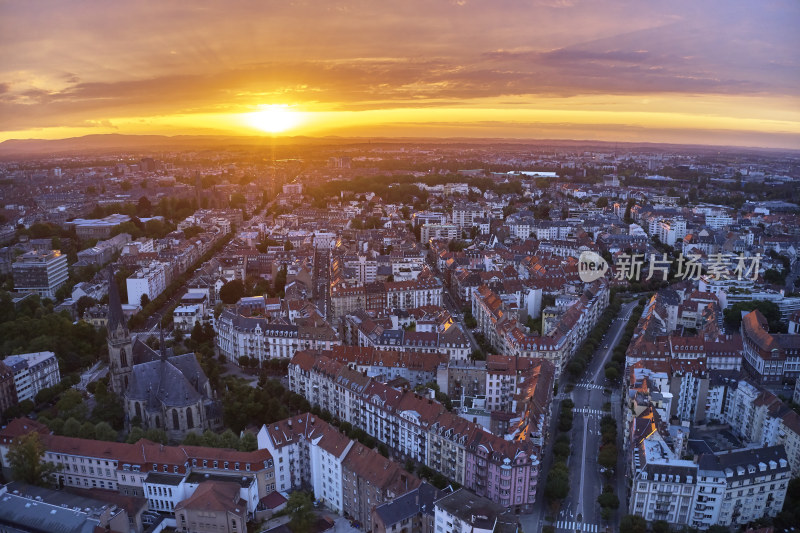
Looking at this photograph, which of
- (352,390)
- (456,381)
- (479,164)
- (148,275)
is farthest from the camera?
(479,164)

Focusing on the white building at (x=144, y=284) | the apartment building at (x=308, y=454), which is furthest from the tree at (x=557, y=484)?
the white building at (x=144, y=284)

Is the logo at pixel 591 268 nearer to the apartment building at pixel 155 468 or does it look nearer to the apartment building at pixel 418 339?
the apartment building at pixel 418 339

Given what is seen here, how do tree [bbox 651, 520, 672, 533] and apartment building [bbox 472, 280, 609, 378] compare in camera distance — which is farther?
apartment building [bbox 472, 280, 609, 378]

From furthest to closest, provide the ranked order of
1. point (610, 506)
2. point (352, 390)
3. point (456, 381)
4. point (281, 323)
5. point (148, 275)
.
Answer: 1. point (148, 275)
2. point (281, 323)
3. point (456, 381)
4. point (352, 390)
5. point (610, 506)

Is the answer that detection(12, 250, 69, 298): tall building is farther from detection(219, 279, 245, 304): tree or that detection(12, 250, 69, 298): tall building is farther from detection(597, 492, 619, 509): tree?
A: detection(597, 492, 619, 509): tree

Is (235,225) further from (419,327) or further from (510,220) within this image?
(419,327)

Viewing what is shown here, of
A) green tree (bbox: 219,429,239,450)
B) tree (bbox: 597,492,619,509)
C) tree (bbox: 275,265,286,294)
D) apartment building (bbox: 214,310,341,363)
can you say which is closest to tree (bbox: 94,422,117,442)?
green tree (bbox: 219,429,239,450)

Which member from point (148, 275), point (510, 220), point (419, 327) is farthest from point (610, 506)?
point (510, 220)
